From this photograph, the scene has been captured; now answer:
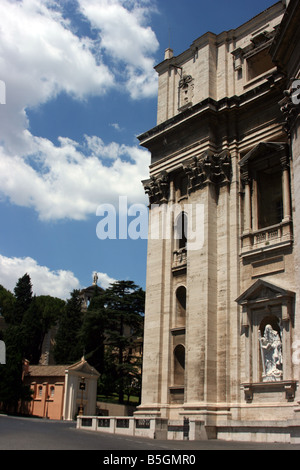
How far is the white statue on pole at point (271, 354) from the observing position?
21.6m

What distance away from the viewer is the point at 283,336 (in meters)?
21.6

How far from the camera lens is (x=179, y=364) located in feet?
86.9

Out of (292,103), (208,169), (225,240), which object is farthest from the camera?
(208,169)

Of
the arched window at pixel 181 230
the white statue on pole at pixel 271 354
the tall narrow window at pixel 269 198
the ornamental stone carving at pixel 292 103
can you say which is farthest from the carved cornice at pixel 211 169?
the white statue on pole at pixel 271 354

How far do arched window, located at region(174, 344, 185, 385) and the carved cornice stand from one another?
325 inches

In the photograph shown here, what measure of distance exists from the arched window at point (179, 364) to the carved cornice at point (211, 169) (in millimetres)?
8266

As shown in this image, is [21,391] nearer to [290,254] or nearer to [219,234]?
[219,234]

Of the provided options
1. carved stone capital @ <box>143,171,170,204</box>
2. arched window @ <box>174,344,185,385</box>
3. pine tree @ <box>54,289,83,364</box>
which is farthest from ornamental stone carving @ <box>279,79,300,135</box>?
pine tree @ <box>54,289,83,364</box>

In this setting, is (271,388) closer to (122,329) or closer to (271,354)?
(271,354)

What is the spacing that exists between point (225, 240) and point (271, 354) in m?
6.11

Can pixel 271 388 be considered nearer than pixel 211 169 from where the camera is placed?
Yes

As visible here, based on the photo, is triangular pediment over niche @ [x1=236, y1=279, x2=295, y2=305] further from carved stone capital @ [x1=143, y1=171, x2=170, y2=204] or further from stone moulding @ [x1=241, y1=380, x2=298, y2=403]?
carved stone capital @ [x1=143, y1=171, x2=170, y2=204]

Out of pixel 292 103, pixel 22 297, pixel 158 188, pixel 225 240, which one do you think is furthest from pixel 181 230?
pixel 22 297

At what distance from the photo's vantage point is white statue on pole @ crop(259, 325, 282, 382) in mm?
21641
